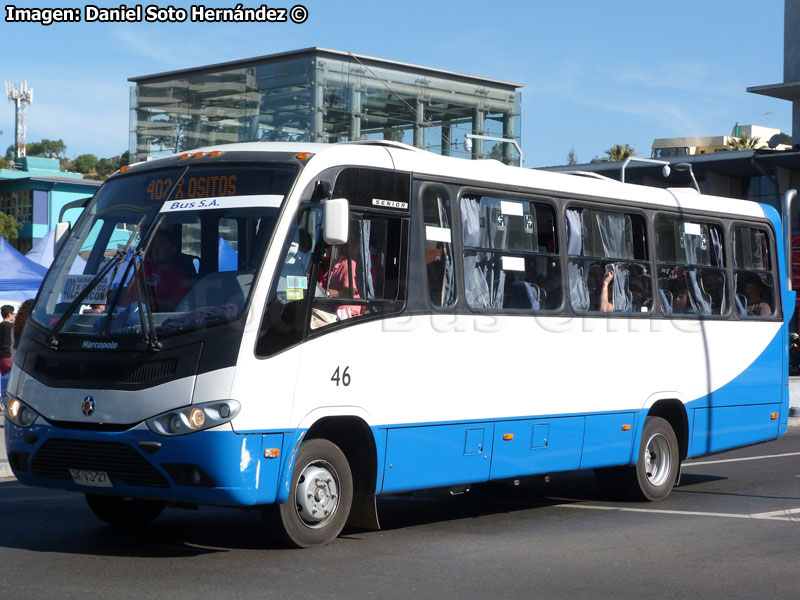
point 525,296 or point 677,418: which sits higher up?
point 525,296

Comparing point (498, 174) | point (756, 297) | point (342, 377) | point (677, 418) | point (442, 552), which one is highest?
point (498, 174)

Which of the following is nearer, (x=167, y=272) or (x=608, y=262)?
(x=167, y=272)

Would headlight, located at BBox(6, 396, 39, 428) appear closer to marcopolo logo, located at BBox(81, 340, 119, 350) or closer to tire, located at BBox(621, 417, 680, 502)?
marcopolo logo, located at BBox(81, 340, 119, 350)

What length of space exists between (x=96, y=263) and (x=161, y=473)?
5.91 feet

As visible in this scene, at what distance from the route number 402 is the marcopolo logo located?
5.06 feet

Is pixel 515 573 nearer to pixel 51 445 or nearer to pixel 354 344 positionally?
pixel 354 344

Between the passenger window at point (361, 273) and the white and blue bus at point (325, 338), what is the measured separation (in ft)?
0.05

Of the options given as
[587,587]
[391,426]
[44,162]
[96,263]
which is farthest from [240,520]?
[44,162]

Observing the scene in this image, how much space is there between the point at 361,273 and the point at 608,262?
134 inches

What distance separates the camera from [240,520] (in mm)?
10266

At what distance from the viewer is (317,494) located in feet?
28.7

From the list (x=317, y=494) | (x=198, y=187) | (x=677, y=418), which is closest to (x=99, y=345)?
(x=198, y=187)

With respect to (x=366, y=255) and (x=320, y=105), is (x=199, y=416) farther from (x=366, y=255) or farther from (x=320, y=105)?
(x=320, y=105)

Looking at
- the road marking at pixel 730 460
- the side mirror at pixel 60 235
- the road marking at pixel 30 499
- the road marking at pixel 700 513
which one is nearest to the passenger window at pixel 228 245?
the side mirror at pixel 60 235
